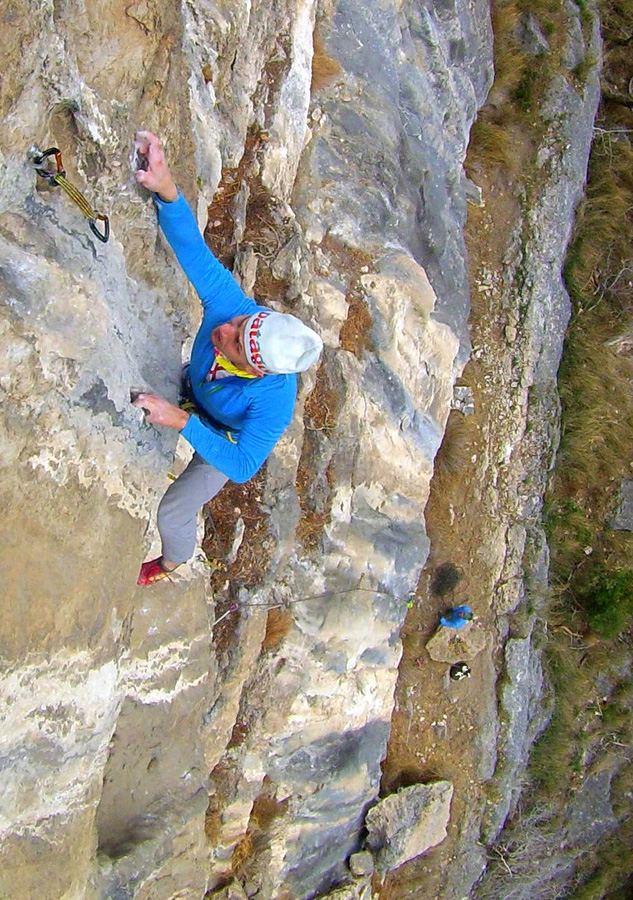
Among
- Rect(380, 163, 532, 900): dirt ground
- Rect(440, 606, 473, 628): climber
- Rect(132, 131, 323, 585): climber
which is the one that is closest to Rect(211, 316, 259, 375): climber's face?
Rect(132, 131, 323, 585): climber

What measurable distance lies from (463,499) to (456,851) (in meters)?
4.62

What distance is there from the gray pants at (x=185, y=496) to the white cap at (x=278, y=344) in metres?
0.97

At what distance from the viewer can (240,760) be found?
5762 millimetres

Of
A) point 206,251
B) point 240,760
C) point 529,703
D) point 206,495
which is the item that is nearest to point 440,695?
point 529,703

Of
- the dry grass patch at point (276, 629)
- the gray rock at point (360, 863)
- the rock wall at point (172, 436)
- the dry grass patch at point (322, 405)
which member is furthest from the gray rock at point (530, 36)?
the gray rock at point (360, 863)

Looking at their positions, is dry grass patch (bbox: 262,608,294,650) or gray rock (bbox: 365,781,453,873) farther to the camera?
gray rock (bbox: 365,781,453,873)

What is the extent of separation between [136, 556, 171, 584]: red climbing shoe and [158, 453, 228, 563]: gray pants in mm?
328

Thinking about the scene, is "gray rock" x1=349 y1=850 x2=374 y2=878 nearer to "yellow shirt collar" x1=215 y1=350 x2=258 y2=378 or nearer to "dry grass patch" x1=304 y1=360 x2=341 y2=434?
"dry grass patch" x1=304 y1=360 x2=341 y2=434

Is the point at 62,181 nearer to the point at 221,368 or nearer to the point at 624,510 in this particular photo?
the point at 221,368

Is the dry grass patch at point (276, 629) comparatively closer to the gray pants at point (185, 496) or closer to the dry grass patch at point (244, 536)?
the dry grass patch at point (244, 536)

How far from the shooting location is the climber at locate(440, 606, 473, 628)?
7.87m

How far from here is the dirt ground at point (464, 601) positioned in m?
7.96

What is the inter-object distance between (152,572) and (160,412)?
157cm

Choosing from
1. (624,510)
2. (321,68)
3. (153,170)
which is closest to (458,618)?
(624,510)
